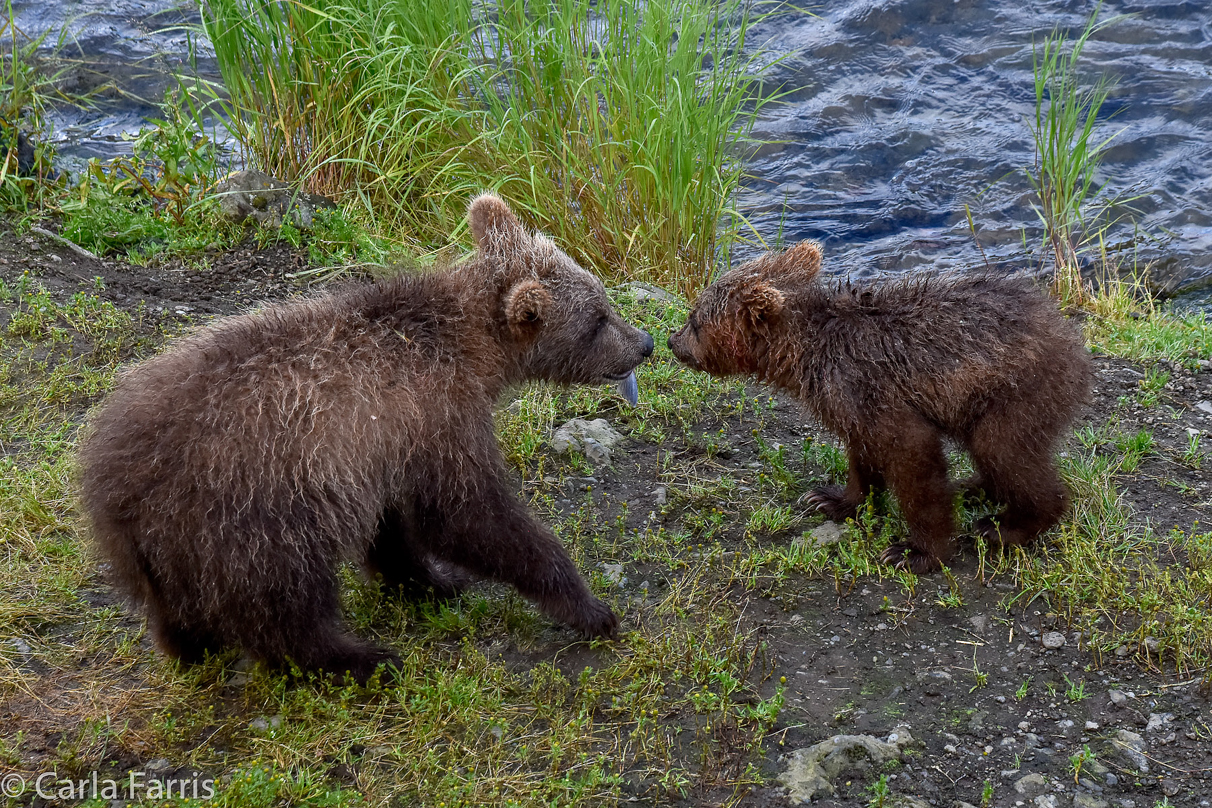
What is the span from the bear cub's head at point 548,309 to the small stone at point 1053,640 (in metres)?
1.97

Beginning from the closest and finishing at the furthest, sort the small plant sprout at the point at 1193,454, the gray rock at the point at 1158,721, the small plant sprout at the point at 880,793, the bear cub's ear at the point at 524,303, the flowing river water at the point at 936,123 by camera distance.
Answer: the small plant sprout at the point at 880,793
the gray rock at the point at 1158,721
the bear cub's ear at the point at 524,303
the small plant sprout at the point at 1193,454
the flowing river water at the point at 936,123

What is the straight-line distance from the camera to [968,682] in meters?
3.88

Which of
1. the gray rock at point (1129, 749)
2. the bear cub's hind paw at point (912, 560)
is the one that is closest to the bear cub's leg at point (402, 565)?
the bear cub's hind paw at point (912, 560)

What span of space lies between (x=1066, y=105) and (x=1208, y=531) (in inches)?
147

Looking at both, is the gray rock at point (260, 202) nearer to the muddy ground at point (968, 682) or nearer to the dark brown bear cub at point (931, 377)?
the muddy ground at point (968, 682)

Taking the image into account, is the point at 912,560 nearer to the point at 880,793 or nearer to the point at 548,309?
the point at 880,793

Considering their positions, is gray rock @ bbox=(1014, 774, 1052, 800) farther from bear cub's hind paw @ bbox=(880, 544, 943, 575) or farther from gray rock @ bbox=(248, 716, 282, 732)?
gray rock @ bbox=(248, 716, 282, 732)

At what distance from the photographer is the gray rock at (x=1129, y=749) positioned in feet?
11.3

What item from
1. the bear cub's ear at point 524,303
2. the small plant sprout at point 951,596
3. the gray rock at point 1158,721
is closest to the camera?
the gray rock at point 1158,721

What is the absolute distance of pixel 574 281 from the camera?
455cm

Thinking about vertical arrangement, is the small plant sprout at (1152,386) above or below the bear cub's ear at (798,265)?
below

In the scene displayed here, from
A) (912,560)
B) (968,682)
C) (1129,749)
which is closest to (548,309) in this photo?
(912,560)

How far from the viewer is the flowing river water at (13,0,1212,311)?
9273 mm

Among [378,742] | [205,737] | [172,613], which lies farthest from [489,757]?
[172,613]
